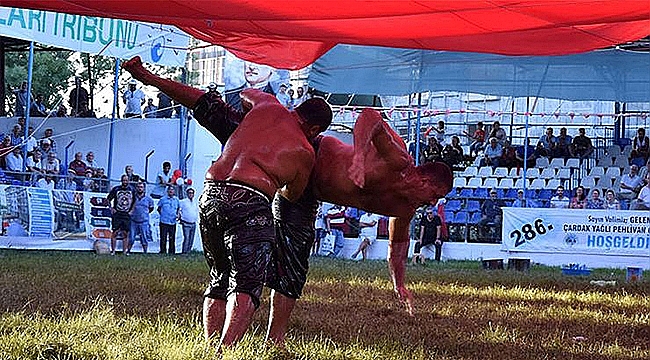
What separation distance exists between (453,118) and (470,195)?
3.22 m

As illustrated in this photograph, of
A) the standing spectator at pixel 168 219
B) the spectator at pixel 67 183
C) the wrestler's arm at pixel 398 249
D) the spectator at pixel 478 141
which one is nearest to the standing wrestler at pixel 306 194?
the wrestler's arm at pixel 398 249

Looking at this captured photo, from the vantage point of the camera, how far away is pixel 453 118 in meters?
24.9

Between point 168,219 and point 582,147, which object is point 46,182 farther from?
point 582,147

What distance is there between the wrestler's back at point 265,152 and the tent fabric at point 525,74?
1494 centimetres

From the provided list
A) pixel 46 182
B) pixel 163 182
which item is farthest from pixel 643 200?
pixel 46 182

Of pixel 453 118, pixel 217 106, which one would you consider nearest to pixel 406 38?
pixel 217 106

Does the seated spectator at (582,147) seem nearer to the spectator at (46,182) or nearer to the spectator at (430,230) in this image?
the spectator at (430,230)

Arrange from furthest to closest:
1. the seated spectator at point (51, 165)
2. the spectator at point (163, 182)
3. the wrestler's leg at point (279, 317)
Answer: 1. the spectator at point (163, 182)
2. the seated spectator at point (51, 165)
3. the wrestler's leg at point (279, 317)

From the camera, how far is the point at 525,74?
66.6 feet

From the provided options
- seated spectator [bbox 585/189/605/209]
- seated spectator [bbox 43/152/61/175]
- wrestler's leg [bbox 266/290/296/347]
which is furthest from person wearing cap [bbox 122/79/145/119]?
wrestler's leg [bbox 266/290/296/347]

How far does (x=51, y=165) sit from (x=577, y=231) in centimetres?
931

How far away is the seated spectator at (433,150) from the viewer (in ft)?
69.9

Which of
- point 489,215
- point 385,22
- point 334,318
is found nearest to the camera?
point 385,22

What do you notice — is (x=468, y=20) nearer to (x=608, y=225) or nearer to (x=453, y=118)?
(x=608, y=225)
